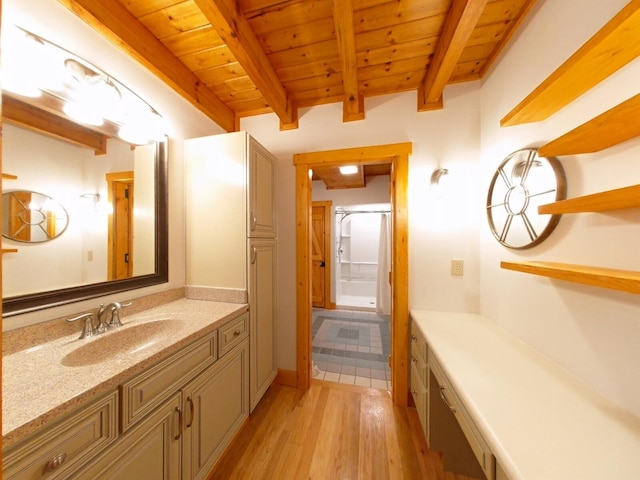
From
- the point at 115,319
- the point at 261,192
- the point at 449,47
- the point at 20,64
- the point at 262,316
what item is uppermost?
the point at 449,47

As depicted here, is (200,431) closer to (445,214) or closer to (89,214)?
(89,214)

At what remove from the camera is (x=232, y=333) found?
154 centimetres

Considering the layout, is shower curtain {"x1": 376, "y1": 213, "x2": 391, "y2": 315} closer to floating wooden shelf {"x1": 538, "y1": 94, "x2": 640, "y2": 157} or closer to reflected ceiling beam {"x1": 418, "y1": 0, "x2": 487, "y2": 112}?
reflected ceiling beam {"x1": 418, "y1": 0, "x2": 487, "y2": 112}

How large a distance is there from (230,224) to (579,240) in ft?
6.05

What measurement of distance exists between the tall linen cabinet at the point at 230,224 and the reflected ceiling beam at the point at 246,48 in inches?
14.5

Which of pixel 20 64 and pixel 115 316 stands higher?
pixel 20 64

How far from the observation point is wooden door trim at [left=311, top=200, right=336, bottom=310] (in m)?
4.27

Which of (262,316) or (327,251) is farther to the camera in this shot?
(327,251)

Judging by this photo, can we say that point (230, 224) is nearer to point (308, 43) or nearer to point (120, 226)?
point (120, 226)

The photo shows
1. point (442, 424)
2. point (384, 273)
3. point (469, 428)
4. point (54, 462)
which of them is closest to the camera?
point (54, 462)

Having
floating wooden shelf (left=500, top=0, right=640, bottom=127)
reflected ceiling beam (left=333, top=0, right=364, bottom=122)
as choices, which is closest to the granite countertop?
reflected ceiling beam (left=333, top=0, right=364, bottom=122)

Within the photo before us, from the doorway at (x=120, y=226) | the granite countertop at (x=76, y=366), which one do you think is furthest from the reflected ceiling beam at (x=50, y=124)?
the granite countertop at (x=76, y=366)

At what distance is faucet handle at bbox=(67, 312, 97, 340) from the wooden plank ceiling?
144 cm

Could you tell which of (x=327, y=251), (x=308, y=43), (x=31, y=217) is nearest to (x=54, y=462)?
(x=31, y=217)
